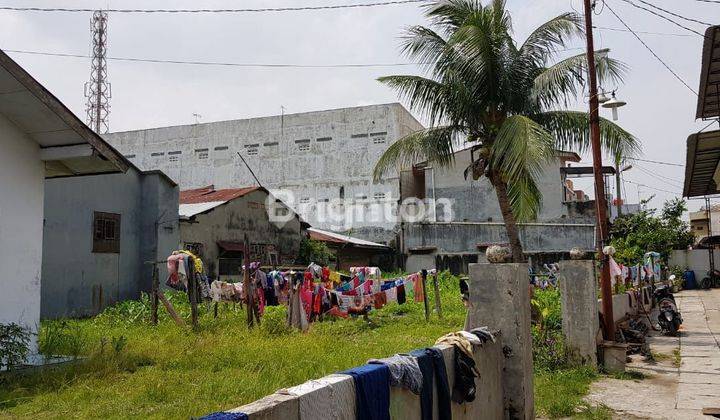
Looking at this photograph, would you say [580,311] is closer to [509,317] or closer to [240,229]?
[509,317]

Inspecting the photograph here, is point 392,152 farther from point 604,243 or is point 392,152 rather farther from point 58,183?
point 58,183

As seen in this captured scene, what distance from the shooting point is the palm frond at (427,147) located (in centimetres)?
1456

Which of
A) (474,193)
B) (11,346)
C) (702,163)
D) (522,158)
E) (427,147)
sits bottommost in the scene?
(11,346)

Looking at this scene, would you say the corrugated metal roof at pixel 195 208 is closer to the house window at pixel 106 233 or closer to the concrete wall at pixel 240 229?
the concrete wall at pixel 240 229

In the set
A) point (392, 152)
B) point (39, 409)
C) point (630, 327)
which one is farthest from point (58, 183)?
point (630, 327)

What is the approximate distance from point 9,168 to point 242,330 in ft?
17.6

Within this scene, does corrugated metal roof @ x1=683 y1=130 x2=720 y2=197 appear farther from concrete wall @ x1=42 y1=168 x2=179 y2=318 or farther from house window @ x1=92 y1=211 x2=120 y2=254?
house window @ x1=92 y1=211 x2=120 y2=254

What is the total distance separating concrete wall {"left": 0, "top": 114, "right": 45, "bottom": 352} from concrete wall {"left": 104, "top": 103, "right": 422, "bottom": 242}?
28744 millimetres

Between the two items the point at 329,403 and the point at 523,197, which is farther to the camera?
the point at 523,197

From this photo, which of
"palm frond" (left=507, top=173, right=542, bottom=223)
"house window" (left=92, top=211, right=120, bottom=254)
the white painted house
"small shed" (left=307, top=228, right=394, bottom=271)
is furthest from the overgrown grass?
"small shed" (left=307, top=228, right=394, bottom=271)

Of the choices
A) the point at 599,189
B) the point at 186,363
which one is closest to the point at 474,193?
the point at 599,189

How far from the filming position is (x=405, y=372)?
4.04 metres

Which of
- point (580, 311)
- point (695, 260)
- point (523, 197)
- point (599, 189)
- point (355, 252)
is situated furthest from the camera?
point (695, 260)

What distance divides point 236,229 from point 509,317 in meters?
19.7
